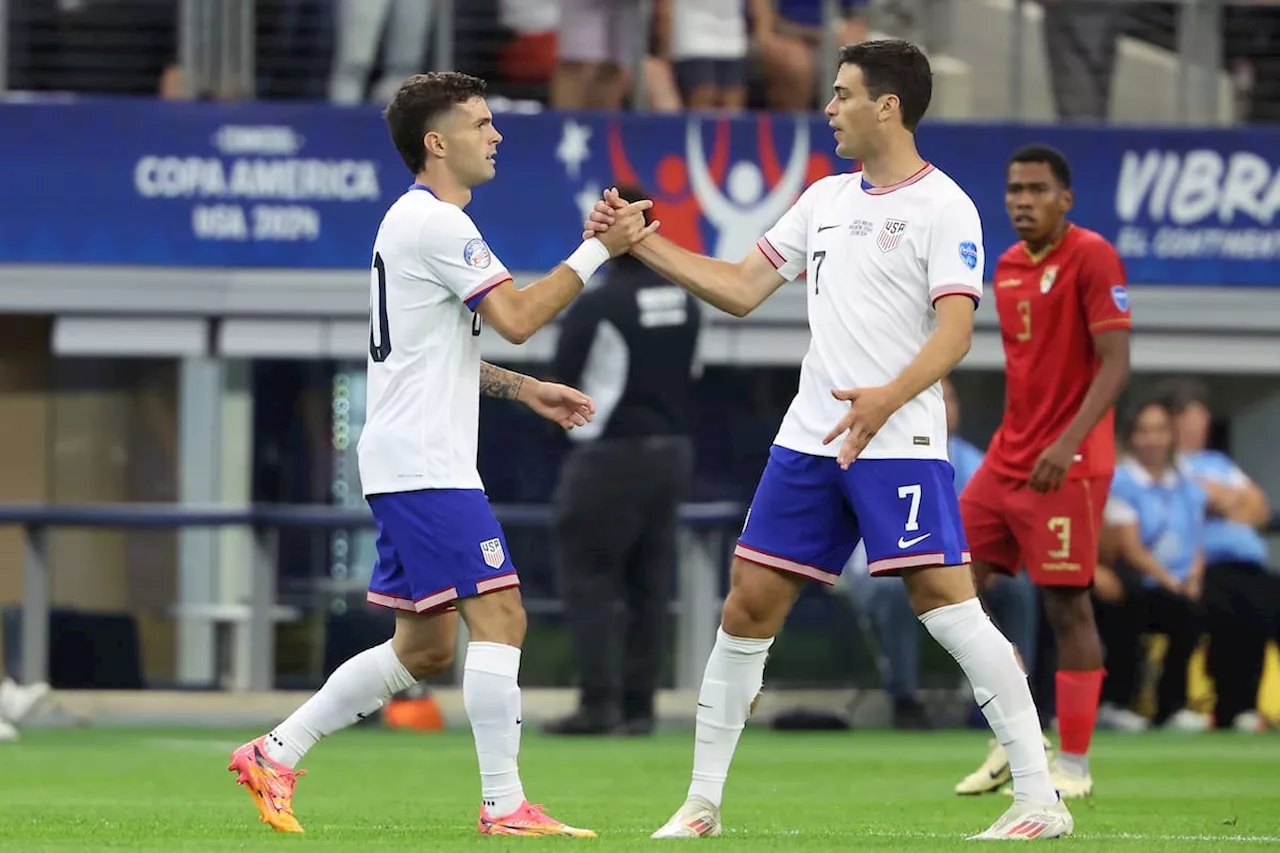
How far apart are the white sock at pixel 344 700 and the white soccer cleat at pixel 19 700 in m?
6.04

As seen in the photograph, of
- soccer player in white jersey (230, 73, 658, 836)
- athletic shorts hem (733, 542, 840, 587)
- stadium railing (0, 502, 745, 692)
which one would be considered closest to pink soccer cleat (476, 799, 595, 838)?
soccer player in white jersey (230, 73, 658, 836)

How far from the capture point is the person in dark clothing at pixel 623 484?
37.8ft

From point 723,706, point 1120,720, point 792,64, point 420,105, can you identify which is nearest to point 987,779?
point 723,706

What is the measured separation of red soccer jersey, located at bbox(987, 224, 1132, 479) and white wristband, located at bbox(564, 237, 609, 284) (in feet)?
7.78

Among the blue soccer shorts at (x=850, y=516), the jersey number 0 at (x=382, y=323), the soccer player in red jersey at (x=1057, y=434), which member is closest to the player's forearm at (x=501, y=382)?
the jersey number 0 at (x=382, y=323)

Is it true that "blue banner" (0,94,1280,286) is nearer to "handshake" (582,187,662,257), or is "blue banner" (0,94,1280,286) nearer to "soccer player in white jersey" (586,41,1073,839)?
"handshake" (582,187,662,257)

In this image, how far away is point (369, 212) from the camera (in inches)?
562

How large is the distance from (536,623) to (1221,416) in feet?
16.2

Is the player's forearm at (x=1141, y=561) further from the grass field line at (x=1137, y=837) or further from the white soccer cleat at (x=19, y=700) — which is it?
the grass field line at (x=1137, y=837)

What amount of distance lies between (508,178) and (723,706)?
8.14 m

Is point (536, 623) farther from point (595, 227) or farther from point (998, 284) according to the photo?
point (595, 227)

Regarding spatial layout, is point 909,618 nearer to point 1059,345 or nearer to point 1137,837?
point 1059,345

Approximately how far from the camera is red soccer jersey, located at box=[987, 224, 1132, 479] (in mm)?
8555

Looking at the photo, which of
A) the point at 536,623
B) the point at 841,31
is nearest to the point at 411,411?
the point at 536,623
